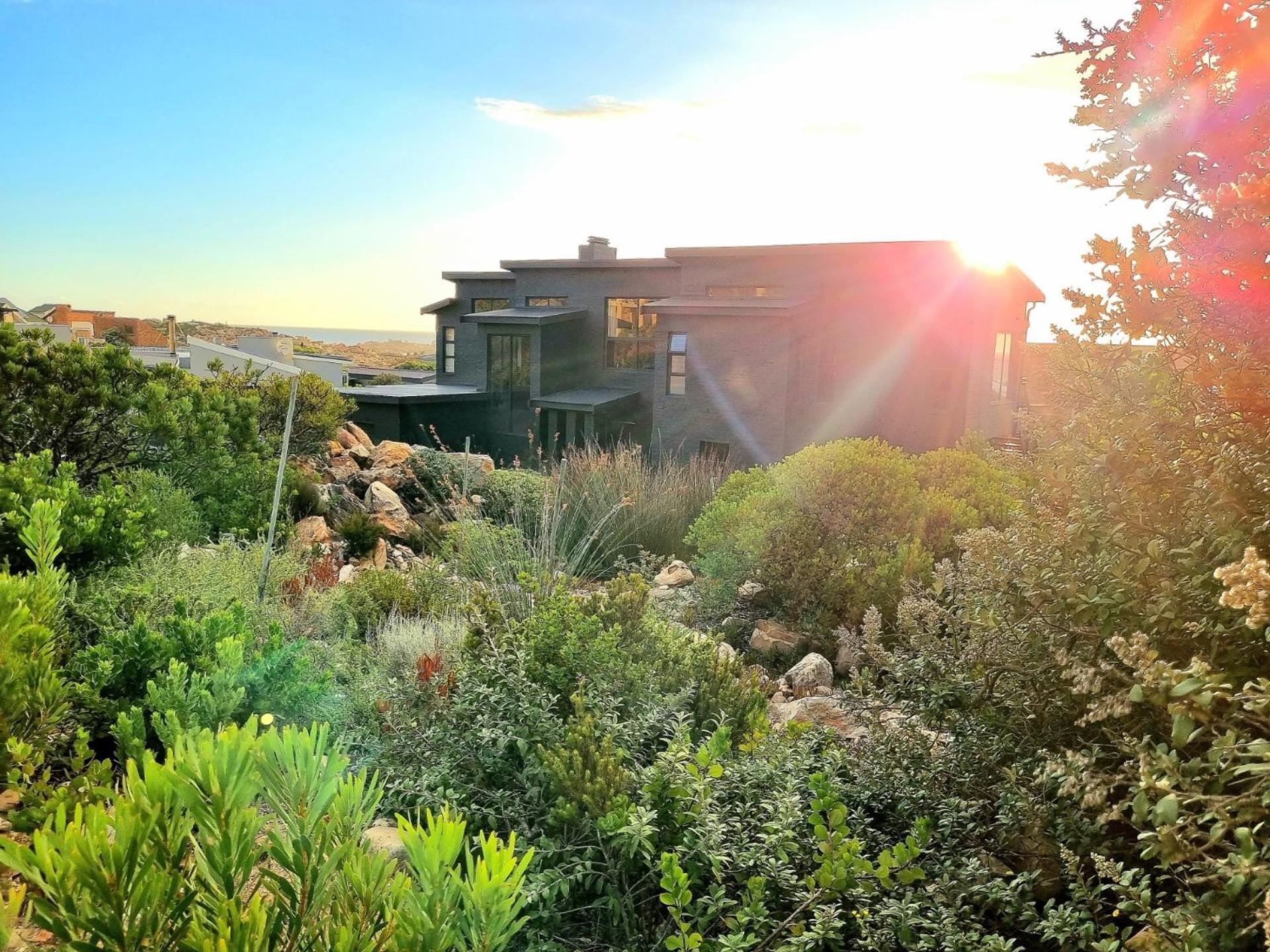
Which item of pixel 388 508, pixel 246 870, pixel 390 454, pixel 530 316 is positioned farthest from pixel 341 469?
pixel 246 870

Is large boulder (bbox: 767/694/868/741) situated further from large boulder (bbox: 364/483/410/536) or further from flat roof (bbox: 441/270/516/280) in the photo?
flat roof (bbox: 441/270/516/280)

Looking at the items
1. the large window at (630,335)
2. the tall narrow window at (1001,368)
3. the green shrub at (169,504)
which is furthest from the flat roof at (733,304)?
the green shrub at (169,504)

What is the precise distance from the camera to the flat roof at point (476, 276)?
2588 cm

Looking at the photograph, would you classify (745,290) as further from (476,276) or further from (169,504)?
(169,504)

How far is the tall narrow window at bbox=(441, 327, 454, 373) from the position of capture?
27.5 m

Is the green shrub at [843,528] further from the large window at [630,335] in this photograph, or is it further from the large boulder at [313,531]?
the large window at [630,335]

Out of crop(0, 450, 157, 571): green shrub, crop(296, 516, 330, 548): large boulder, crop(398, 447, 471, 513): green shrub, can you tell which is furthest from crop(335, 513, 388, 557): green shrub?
crop(0, 450, 157, 571): green shrub

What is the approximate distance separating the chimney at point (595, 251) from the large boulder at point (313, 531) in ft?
49.1

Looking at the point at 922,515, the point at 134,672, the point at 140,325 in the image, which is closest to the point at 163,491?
the point at 134,672

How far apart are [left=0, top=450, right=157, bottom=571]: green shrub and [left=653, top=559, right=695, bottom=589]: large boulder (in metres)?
5.31

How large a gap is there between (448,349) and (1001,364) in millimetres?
16659

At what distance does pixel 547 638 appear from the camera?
3869 millimetres

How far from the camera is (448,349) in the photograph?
27.9 meters

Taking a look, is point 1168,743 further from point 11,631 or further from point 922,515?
point 922,515
